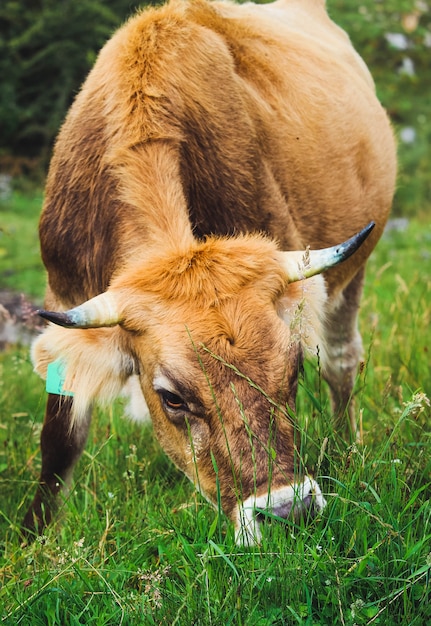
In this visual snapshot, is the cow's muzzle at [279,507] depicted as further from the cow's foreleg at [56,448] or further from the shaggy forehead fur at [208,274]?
the cow's foreleg at [56,448]

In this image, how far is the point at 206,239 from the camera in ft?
11.2

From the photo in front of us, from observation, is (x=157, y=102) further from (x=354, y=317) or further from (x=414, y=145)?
(x=414, y=145)

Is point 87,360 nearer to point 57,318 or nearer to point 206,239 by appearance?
point 57,318

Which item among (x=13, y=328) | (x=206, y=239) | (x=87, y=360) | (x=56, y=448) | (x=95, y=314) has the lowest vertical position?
(x=13, y=328)

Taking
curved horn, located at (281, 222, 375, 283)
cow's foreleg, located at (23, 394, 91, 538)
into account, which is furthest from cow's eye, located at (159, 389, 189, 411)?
cow's foreleg, located at (23, 394, 91, 538)

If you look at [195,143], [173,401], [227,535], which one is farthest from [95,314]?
[195,143]

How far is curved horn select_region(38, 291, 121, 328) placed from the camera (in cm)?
295

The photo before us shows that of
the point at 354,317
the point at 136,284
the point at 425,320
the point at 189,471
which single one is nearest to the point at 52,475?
the point at 189,471

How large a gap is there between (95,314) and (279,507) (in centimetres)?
95

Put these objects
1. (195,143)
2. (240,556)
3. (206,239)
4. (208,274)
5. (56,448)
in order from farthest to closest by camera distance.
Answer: (56,448), (195,143), (206,239), (208,274), (240,556)

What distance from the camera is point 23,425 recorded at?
4.62 metres

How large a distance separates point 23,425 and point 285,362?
219 centimetres

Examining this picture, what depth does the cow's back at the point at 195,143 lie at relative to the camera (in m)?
3.55

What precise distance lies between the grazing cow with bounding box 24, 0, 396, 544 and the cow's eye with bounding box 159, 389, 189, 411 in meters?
0.02
